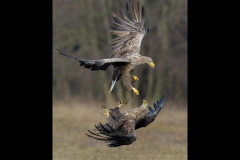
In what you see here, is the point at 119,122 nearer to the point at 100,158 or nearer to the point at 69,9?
the point at 100,158

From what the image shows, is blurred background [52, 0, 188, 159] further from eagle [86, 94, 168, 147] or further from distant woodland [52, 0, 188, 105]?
eagle [86, 94, 168, 147]

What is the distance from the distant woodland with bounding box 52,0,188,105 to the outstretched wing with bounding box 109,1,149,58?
9053 millimetres

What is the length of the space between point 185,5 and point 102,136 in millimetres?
12071

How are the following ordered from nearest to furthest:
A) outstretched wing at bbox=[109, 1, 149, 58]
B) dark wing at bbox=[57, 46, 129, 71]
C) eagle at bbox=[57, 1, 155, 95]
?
1. dark wing at bbox=[57, 46, 129, 71]
2. eagle at bbox=[57, 1, 155, 95]
3. outstretched wing at bbox=[109, 1, 149, 58]

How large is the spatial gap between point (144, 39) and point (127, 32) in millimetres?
A: 9363

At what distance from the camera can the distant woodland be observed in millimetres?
16531

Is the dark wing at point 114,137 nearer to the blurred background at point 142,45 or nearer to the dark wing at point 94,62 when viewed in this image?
the dark wing at point 94,62

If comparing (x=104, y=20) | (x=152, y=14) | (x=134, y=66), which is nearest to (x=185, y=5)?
(x=152, y=14)

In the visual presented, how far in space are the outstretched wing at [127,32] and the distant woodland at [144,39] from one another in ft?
29.7

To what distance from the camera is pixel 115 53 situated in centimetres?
692

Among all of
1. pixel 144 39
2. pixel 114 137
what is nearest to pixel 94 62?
pixel 114 137

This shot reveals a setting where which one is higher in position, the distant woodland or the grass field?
the distant woodland

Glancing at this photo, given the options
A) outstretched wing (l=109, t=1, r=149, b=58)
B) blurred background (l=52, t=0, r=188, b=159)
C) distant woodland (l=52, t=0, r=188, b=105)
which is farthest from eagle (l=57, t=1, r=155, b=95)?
distant woodland (l=52, t=0, r=188, b=105)

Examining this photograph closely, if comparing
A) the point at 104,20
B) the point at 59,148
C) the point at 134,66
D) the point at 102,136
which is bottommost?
the point at 59,148
